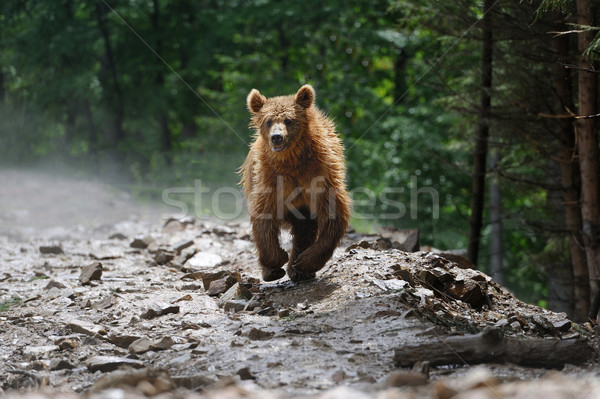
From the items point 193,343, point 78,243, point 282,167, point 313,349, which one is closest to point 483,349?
point 313,349

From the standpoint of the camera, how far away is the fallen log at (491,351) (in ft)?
13.9

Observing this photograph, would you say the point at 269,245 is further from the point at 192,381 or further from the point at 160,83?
the point at 160,83

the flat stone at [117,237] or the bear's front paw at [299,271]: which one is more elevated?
the bear's front paw at [299,271]

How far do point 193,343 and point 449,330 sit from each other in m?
2.13

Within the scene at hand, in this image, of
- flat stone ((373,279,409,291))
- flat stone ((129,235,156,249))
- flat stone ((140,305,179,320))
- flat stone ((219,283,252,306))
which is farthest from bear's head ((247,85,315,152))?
flat stone ((129,235,156,249))

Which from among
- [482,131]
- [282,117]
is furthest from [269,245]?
[482,131]

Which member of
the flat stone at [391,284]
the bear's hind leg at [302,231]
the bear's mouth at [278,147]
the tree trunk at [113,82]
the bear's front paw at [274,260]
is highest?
the tree trunk at [113,82]

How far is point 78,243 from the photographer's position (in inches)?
422

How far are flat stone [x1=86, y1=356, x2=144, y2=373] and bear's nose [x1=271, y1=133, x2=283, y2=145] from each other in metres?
2.94

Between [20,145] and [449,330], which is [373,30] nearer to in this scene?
[20,145]

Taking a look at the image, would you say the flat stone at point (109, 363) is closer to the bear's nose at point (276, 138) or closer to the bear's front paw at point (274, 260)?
the bear's front paw at point (274, 260)

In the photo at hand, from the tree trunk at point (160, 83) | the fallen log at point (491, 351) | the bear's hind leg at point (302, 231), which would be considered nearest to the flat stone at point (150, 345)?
the fallen log at point (491, 351)

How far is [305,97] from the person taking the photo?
7.30m

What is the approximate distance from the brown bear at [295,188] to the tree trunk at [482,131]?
330 centimetres
